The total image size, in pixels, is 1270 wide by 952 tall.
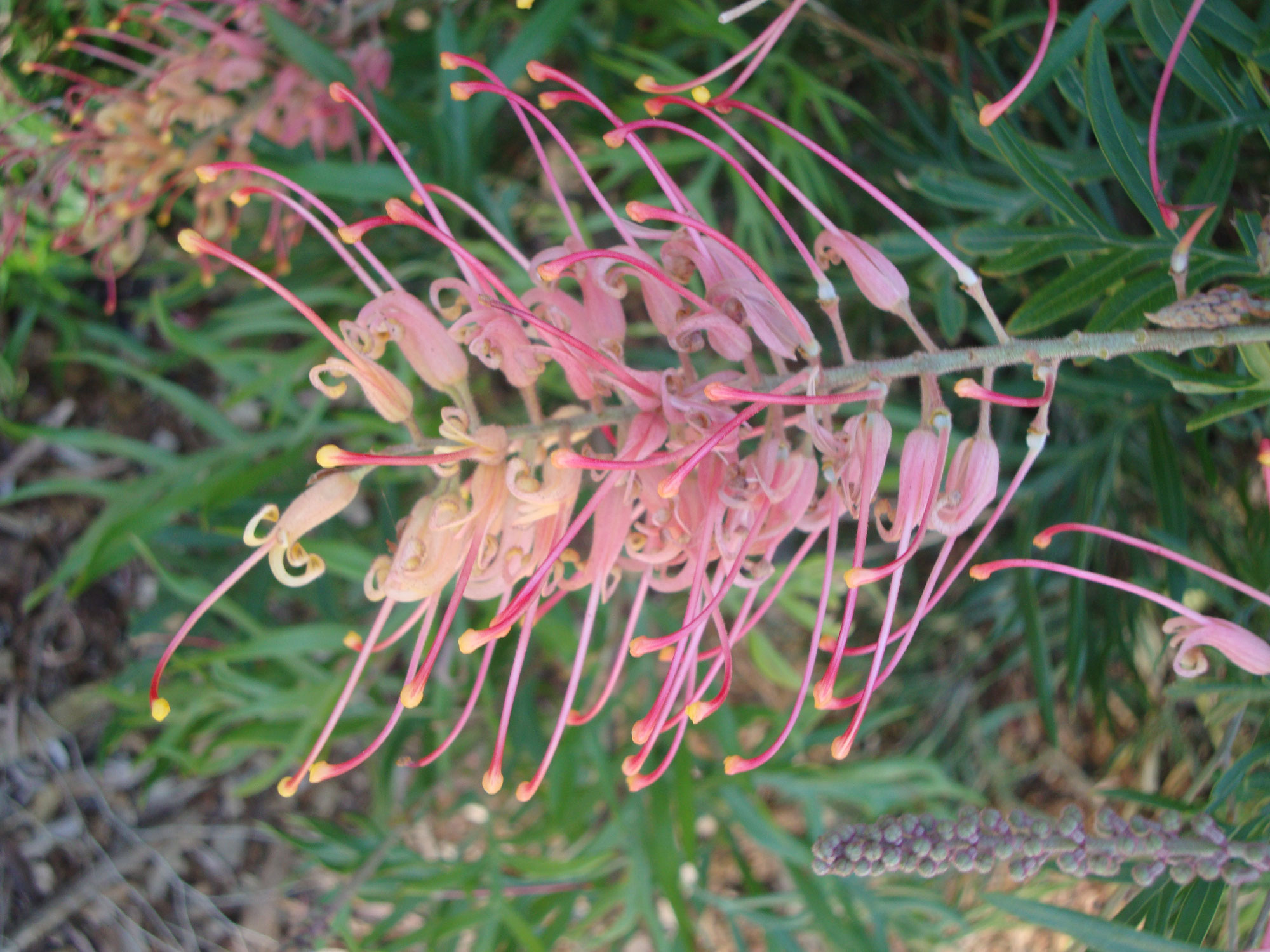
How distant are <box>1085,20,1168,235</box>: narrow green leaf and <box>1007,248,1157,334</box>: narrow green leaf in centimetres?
3

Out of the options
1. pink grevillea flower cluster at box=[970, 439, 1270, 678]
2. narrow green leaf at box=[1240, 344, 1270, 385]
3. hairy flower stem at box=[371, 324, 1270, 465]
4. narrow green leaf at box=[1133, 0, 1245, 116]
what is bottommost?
pink grevillea flower cluster at box=[970, 439, 1270, 678]

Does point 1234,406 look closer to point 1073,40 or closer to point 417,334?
point 1073,40

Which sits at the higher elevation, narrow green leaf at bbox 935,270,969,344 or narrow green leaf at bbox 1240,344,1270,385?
narrow green leaf at bbox 1240,344,1270,385

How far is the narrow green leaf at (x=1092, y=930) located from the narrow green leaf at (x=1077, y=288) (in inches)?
14.8

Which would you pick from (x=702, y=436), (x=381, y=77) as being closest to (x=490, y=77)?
(x=702, y=436)

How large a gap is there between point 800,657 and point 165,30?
4.18 ft

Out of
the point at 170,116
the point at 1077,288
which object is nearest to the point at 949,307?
the point at 1077,288

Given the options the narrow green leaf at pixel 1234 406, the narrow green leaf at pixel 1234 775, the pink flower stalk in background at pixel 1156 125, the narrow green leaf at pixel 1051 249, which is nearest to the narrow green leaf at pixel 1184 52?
the pink flower stalk in background at pixel 1156 125

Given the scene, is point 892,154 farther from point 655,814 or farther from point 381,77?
point 655,814

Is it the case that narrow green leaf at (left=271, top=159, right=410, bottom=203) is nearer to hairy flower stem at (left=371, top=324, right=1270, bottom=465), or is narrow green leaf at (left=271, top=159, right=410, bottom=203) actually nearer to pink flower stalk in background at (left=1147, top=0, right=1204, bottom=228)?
hairy flower stem at (left=371, top=324, right=1270, bottom=465)

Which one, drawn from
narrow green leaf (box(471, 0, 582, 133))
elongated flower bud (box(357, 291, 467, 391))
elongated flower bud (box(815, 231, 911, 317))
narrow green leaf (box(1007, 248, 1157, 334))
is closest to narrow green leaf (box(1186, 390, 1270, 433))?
narrow green leaf (box(1007, 248, 1157, 334))

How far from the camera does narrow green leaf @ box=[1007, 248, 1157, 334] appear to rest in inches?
23.5

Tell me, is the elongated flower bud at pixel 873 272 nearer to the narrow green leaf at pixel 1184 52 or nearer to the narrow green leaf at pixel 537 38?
the narrow green leaf at pixel 1184 52

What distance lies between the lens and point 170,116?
0.86 metres
